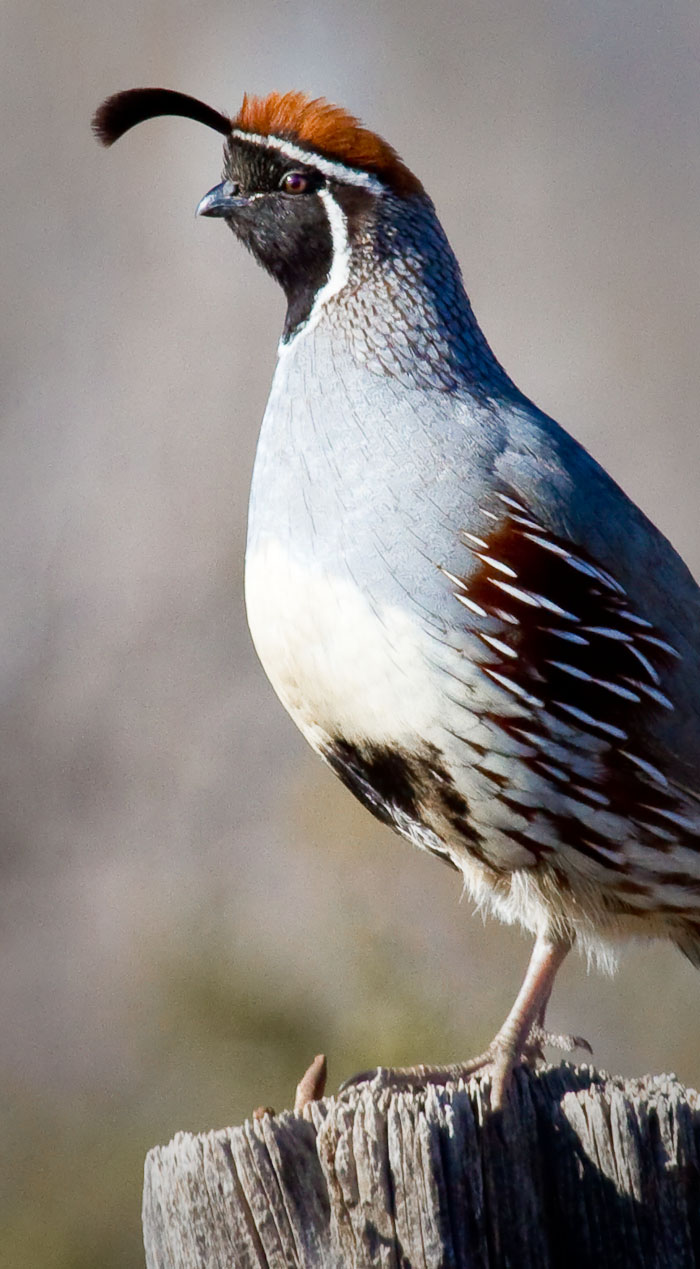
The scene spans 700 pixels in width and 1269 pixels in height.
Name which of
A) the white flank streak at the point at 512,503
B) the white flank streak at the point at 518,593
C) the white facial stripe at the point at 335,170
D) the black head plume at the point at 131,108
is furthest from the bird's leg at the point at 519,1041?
the black head plume at the point at 131,108

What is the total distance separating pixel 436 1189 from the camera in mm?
2049

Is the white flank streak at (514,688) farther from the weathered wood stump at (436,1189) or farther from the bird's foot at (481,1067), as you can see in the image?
the weathered wood stump at (436,1189)

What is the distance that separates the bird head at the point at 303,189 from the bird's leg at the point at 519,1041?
143cm

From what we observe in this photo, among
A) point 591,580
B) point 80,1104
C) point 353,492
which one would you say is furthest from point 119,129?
point 80,1104

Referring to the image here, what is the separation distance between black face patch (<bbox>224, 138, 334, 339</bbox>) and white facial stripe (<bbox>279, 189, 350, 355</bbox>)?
1 centimetres

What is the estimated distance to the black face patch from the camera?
3.23 m

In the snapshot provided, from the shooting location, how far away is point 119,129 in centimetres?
360

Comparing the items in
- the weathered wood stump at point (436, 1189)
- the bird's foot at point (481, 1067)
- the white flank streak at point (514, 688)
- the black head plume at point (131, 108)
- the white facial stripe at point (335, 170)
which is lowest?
the weathered wood stump at point (436, 1189)

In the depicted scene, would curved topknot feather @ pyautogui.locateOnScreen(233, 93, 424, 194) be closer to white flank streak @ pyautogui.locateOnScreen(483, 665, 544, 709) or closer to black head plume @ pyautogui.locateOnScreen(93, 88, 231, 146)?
black head plume @ pyautogui.locateOnScreen(93, 88, 231, 146)

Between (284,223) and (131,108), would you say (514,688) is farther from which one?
(131,108)

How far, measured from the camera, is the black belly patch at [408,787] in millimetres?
2834

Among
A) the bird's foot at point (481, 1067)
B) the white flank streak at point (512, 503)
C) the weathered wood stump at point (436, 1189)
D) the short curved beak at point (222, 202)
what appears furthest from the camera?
the short curved beak at point (222, 202)

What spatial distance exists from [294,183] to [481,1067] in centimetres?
183

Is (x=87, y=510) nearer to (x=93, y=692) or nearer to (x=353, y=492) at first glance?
(x=93, y=692)
